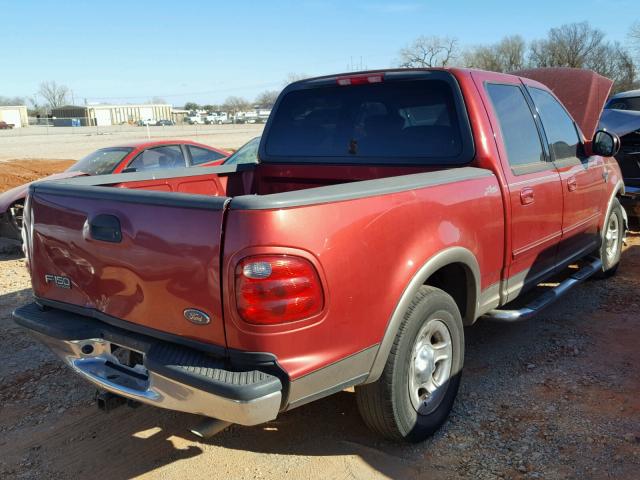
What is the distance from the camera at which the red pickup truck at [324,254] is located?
234 cm

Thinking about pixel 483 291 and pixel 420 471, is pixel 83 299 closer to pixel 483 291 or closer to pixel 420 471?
pixel 420 471

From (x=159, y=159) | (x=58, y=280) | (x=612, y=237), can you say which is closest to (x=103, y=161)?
(x=159, y=159)

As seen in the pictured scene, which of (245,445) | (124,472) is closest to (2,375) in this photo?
(124,472)

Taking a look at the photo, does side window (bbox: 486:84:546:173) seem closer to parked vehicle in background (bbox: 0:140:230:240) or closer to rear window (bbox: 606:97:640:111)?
parked vehicle in background (bbox: 0:140:230:240)

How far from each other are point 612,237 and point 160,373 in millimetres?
5141

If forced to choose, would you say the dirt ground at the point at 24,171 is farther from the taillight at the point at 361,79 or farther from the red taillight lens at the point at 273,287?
the red taillight lens at the point at 273,287

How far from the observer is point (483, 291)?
3.57 meters

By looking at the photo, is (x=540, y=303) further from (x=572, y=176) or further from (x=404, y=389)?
(x=404, y=389)

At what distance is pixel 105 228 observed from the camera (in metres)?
2.69

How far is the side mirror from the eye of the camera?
4828 millimetres

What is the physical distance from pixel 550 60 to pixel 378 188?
3279 inches

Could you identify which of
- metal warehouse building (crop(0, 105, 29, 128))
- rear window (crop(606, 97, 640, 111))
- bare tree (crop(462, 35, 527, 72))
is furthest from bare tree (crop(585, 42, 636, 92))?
metal warehouse building (crop(0, 105, 29, 128))

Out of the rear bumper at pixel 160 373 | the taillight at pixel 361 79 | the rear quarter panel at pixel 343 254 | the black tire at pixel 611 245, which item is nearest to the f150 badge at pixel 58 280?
the rear bumper at pixel 160 373

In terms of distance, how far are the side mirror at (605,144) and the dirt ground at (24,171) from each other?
554 inches
